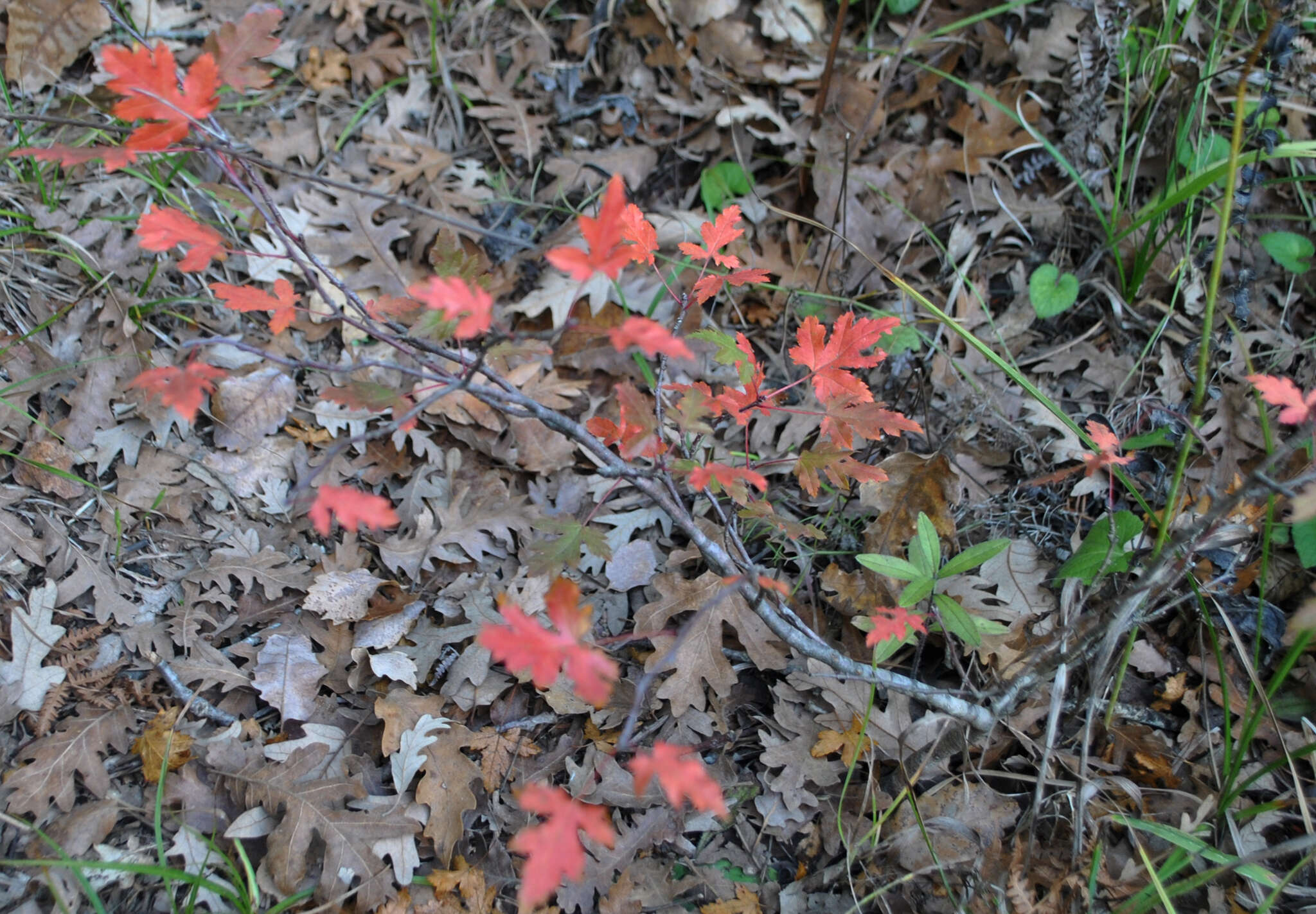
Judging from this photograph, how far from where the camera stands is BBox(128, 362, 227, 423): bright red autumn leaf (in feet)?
4.12

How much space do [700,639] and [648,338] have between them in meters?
1.18

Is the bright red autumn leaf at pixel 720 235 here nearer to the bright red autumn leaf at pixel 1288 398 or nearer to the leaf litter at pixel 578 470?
the leaf litter at pixel 578 470

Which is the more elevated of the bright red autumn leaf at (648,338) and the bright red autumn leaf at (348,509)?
the bright red autumn leaf at (648,338)

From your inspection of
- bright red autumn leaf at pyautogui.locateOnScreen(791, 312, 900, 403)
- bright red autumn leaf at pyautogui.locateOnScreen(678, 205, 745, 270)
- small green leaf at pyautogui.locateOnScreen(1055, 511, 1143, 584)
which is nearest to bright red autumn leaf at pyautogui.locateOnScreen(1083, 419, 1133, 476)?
small green leaf at pyautogui.locateOnScreen(1055, 511, 1143, 584)

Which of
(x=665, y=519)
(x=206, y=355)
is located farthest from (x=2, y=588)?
(x=665, y=519)

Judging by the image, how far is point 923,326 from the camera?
2.78 metres

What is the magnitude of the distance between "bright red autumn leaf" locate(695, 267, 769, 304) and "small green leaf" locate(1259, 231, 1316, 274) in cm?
200

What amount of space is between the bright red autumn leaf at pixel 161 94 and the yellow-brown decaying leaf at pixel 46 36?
1.90m

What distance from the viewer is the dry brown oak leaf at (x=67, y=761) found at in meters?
1.76

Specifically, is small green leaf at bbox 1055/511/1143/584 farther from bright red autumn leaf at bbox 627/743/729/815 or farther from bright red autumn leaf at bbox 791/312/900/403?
bright red autumn leaf at bbox 627/743/729/815

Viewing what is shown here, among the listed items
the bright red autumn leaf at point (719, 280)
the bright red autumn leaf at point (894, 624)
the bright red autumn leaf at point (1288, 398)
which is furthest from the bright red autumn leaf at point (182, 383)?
the bright red autumn leaf at point (1288, 398)

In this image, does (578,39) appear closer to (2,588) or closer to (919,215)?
(919,215)

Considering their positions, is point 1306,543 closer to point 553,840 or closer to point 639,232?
point 639,232

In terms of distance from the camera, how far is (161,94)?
4.46ft
